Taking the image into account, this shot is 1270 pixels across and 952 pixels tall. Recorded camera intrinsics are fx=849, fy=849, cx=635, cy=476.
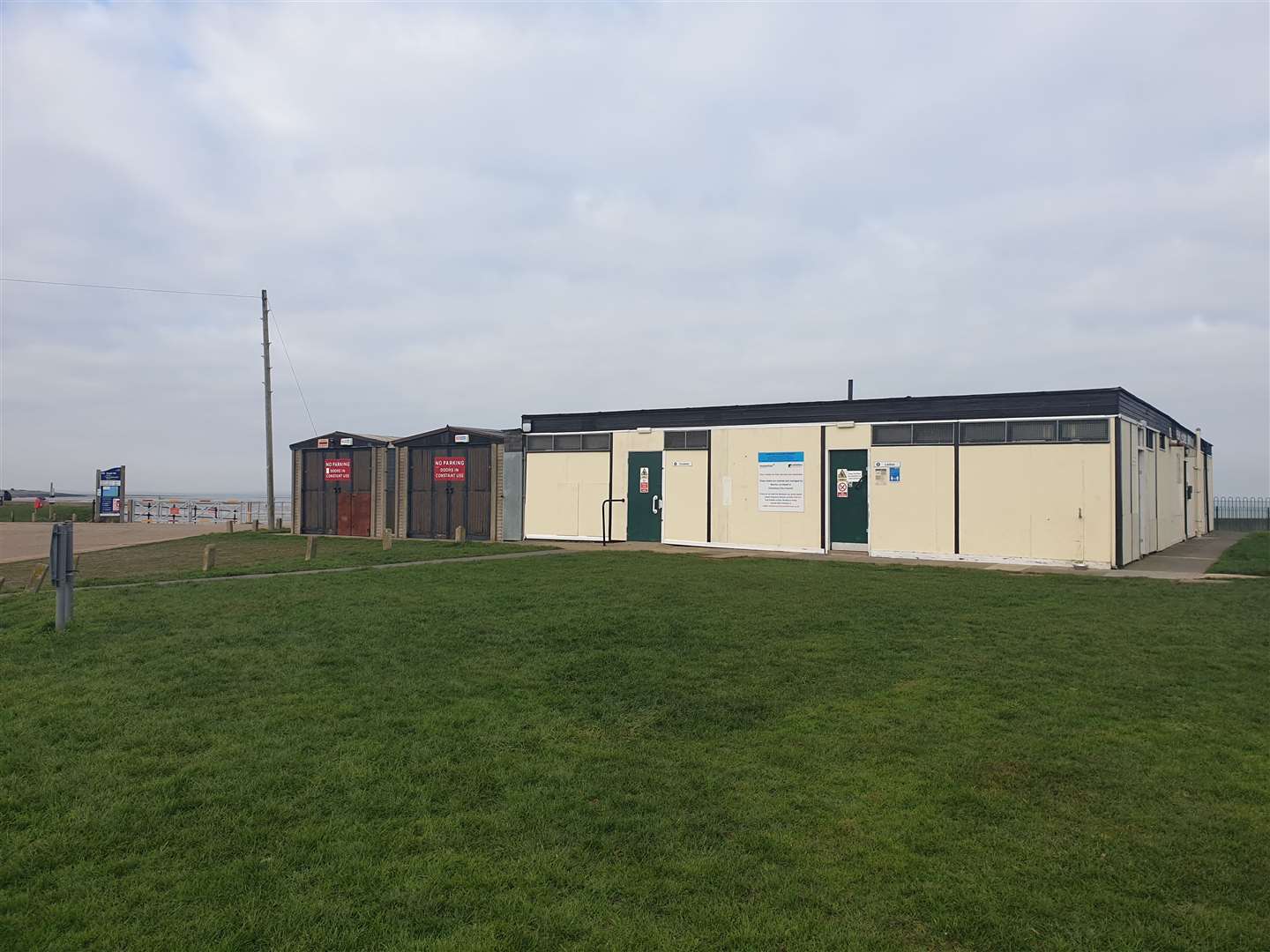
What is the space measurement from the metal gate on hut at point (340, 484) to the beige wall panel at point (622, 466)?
9.36 metres

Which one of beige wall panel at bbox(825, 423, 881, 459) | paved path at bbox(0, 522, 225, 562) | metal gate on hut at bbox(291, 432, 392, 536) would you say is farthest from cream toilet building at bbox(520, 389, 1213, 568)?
paved path at bbox(0, 522, 225, 562)

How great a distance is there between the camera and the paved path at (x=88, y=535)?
24.1 m

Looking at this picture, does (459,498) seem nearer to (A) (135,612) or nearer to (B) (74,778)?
(A) (135,612)

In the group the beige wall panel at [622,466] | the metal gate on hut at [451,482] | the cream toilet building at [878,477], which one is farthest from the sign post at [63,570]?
the metal gate on hut at [451,482]

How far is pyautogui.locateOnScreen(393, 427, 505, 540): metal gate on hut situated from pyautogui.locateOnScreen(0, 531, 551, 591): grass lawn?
123 centimetres

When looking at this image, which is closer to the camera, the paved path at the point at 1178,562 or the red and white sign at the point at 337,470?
the paved path at the point at 1178,562

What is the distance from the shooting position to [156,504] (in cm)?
4375

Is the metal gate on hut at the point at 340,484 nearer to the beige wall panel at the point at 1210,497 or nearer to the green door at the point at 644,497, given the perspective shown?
the green door at the point at 644,497

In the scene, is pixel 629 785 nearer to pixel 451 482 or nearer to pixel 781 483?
pixel 781 483

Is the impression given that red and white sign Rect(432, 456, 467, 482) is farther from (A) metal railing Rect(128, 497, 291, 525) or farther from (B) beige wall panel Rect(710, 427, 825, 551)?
(A) metal railing Rect(128, 497, 291, 525)

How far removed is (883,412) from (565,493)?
31.3ft

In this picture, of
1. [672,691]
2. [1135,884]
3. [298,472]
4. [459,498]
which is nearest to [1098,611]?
[672,691]

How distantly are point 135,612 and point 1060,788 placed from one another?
10.6 metres

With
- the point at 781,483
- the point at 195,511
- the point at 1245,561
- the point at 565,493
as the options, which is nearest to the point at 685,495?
the point at 781,483
